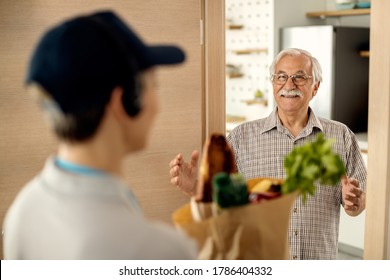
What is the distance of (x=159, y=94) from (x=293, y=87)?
41 centimetres

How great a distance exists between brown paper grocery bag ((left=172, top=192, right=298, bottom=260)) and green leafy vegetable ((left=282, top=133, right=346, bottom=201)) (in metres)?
0.02

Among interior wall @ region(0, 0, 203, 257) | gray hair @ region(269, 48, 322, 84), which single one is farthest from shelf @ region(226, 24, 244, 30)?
interior wall @ region(0, 0, 203, 257)

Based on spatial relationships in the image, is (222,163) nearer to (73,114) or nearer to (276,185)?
(276,185)

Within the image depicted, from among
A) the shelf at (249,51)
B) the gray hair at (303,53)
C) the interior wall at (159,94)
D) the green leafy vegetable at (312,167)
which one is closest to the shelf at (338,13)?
the shelf at (249,51)

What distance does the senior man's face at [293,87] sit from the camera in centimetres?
169

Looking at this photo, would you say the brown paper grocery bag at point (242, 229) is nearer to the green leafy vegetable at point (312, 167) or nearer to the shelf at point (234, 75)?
the green leafy vegetable at point (312, 167)

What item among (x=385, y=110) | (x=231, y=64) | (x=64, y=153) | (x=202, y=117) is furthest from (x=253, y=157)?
(x=231, y=64)

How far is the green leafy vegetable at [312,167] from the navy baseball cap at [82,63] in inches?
12.4

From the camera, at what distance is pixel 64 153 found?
0.69m

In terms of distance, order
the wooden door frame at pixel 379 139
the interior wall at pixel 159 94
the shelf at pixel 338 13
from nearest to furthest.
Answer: the wooden door frame at pixel 379 139 → the interior wall at pixel 159 94 → the shelf at pixel 338 13

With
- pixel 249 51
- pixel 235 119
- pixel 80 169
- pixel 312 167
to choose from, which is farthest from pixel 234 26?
pixel 80 169

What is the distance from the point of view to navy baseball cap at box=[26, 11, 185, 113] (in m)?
0.63

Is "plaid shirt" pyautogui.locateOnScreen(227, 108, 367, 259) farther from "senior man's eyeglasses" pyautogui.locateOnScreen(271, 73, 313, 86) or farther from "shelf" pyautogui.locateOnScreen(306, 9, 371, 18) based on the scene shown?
"shelf" pyautogui.locateOnScreen(306, 9, 371, 18)

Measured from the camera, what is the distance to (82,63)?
628mm
